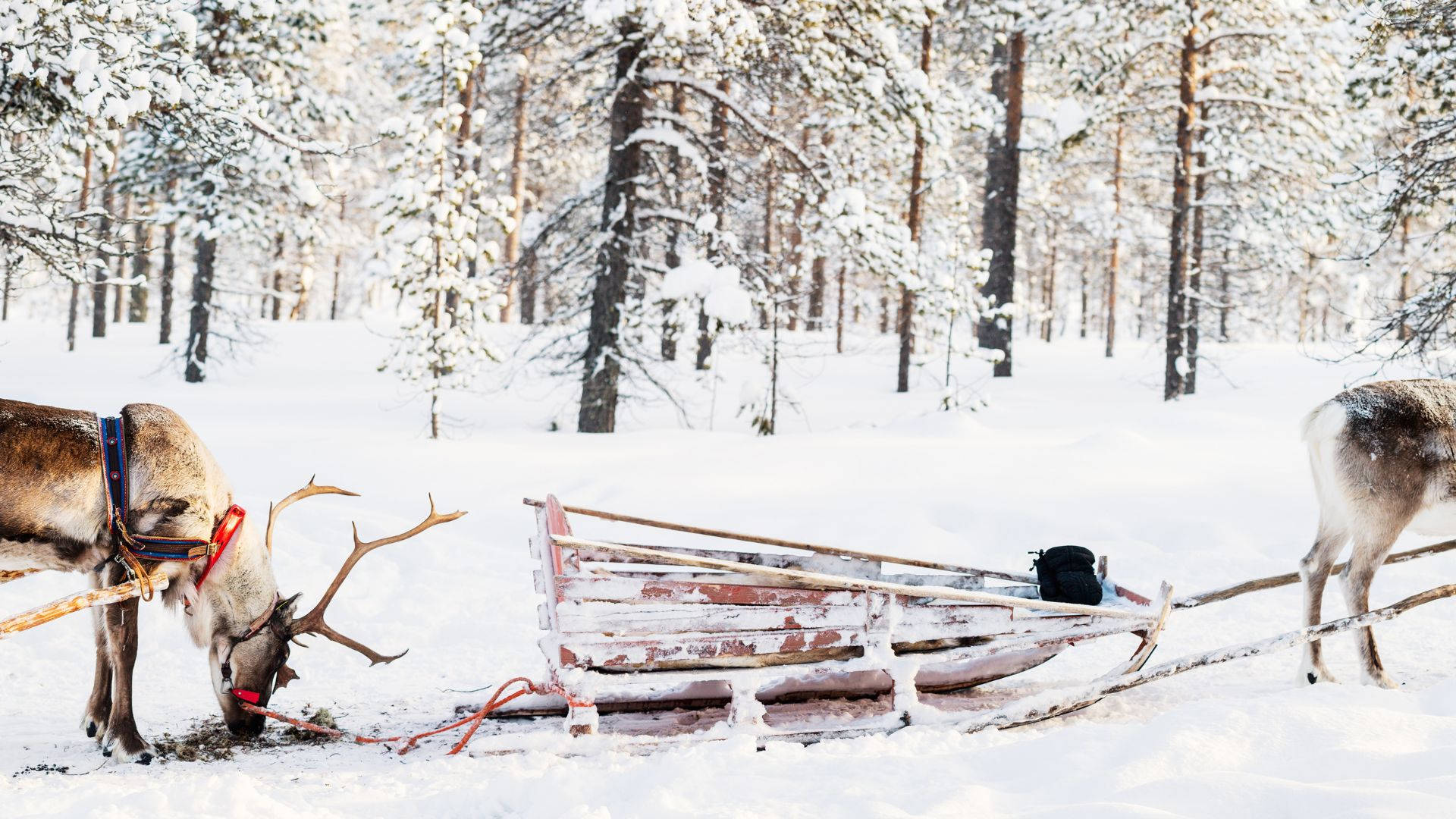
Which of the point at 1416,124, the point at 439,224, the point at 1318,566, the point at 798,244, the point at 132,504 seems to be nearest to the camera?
the point at 132,504

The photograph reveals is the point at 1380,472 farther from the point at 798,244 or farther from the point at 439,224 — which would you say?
the point at 798,244

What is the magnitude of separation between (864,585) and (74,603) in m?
3.02

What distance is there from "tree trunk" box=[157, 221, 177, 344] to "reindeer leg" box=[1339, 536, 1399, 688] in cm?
2005

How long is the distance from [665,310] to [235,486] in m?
6.06

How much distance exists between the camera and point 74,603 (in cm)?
358

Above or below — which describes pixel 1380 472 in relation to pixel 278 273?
below

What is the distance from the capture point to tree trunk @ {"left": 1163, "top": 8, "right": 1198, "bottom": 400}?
601 inches

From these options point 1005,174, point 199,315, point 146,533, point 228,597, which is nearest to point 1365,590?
point 228,597

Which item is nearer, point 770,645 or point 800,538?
point 770,645

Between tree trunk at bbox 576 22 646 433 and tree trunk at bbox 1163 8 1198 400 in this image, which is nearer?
tree trunk at bbox 576 22 646 433

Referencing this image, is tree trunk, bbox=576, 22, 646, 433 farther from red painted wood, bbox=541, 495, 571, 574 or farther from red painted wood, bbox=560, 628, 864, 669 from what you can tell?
red painted wood, bbox=560, 628, 864, 669

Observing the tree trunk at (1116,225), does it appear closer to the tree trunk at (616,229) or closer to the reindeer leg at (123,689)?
the tree trunk at (616,229)

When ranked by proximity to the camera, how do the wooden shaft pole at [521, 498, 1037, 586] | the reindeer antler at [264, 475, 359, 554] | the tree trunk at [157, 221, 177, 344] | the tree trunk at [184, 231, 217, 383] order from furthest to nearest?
the tree trunk at [157, 221, 177, 344] < the tree trunk at [184, 231, 217, 383] < the wooden shaft pole at [521, 498, 1037, 586] < the reindeer antler at [264, 475, 359, 554]

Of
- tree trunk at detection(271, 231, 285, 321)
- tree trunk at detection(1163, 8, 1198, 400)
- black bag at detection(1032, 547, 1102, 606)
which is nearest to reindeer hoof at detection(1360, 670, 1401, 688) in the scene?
black bag at detection(1032, 547, 1102, 606)
